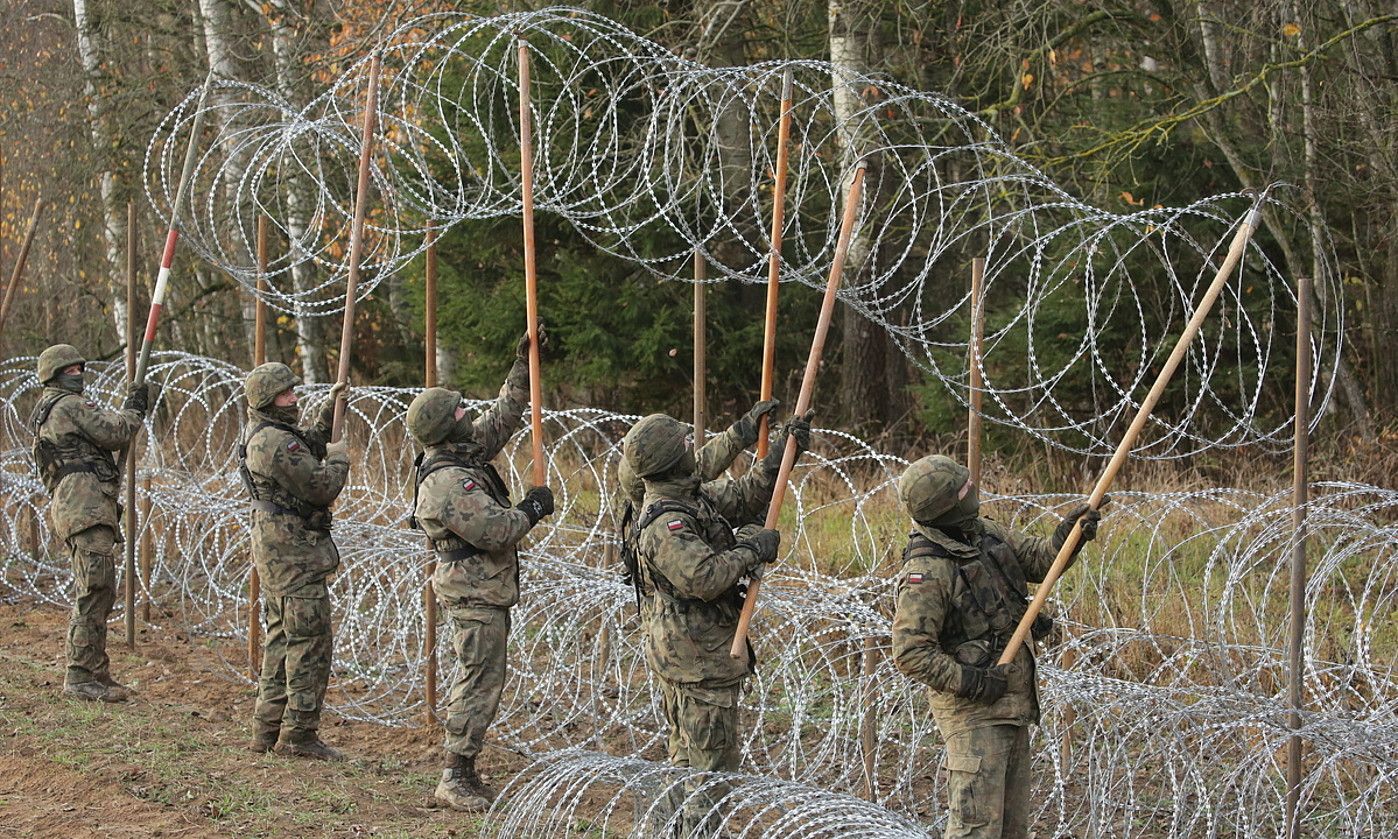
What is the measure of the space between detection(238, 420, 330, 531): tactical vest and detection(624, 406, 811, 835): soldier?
2.47m

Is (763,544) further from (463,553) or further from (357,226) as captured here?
(357,226)

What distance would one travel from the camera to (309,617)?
8.19 meters

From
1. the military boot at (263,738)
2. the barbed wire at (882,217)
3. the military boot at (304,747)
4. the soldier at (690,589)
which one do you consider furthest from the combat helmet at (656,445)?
the barbed wire at (882,217)

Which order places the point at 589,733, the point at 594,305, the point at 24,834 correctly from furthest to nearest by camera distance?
the point at 594,305, the point at 589,733, the point at 24,834

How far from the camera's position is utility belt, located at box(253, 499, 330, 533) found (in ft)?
26.7

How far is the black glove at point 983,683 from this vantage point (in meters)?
5.35

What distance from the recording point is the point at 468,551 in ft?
24.5

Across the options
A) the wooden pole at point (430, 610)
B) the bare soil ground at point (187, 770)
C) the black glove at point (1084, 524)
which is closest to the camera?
the black glove at point (1084, 524)

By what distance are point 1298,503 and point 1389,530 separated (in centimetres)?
35

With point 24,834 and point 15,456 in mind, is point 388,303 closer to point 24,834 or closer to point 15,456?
point 15,456

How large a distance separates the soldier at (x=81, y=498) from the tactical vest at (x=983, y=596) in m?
5.79

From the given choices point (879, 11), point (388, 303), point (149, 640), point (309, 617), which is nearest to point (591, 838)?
point (309, 617)

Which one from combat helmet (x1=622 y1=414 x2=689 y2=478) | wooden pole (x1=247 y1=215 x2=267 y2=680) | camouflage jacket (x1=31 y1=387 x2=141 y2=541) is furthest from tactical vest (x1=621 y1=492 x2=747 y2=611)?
camouflage jacket (x1=31 y1=387 x2=141 y2=541)

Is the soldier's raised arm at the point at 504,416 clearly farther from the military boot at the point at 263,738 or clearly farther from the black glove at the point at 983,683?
the black glove at the point at 983,683
